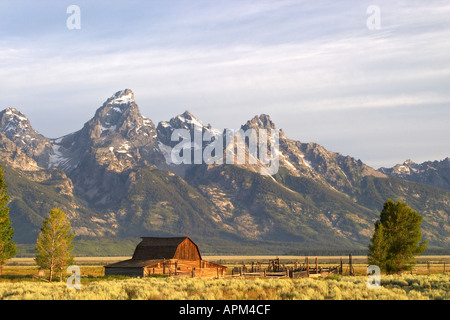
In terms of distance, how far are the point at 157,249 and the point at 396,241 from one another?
39.0 m

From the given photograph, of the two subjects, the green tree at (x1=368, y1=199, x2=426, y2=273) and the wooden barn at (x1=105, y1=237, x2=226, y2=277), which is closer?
A: the green tree at (x1=368, y1=199, x2=426, y2=273)

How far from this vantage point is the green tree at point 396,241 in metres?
70.9

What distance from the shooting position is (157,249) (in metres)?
95.2

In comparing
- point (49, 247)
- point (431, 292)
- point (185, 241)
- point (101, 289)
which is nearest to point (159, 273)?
point (185, 241)

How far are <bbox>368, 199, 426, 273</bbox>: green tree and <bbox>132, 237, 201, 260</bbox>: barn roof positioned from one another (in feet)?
107

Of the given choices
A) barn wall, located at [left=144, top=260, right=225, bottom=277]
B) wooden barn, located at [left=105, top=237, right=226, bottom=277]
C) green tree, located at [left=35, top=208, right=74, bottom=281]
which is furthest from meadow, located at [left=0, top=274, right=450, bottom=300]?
wooden barn, located at [left=105, top=237, right=226, bottom=277]

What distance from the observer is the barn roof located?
93.1 m

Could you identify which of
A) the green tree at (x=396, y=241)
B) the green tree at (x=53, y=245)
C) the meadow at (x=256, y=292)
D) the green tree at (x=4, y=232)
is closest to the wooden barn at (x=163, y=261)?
the green tree at (x=53, y=245)

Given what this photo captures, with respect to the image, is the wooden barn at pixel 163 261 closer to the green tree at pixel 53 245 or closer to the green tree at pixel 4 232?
A: the green tree at pixel 53 245

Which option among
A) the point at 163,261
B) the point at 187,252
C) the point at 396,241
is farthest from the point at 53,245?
the point at 396,241

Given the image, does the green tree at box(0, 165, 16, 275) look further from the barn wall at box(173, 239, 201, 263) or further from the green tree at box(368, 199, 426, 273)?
the green tree at box(368, 199, 426, 273)
